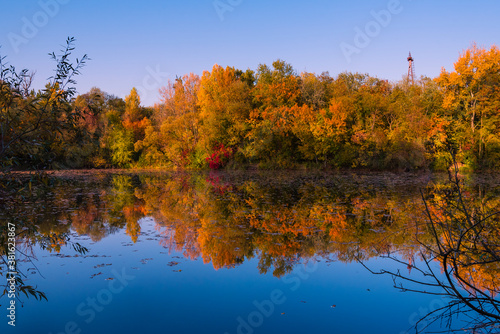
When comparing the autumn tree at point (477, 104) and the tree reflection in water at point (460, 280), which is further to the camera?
the autumn tree at point (477, 104)

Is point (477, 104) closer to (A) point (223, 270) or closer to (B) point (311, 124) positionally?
(B) point (311, 124)

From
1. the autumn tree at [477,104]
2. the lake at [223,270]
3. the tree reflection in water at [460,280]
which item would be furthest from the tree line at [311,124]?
the tree reflection in water at [460,280]

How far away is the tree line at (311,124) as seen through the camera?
34.2 metres

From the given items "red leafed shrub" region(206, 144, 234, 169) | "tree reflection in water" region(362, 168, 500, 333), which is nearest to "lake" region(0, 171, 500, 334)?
"tree reflection in water" region(362, 168, 500, 333)

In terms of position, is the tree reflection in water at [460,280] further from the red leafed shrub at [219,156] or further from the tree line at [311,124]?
the red leafed shrub at [219,156]

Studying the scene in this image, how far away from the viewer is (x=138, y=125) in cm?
5500

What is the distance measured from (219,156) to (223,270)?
116ft

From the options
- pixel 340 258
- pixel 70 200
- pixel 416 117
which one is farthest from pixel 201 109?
pixel 340 258

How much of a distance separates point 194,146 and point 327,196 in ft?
102

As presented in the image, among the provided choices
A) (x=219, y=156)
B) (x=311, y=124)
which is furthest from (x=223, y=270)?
(x=219, y=156)

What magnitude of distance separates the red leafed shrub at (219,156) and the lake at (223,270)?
2847cm

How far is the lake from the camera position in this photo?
17.1ft

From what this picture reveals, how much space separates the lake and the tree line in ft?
64.8

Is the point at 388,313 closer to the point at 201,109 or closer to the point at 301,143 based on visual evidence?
the point at 301,143
